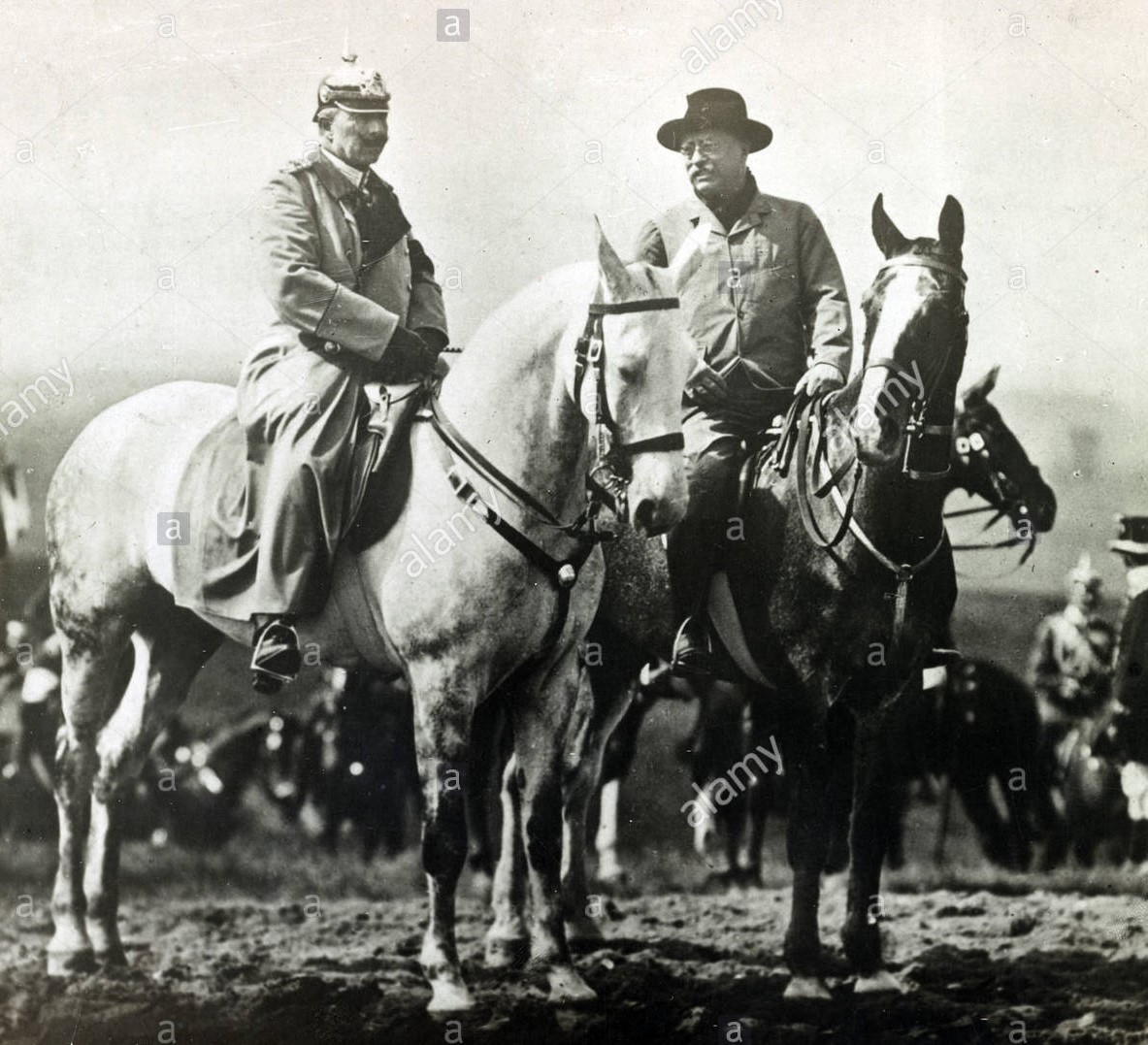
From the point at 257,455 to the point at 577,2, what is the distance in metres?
2.21

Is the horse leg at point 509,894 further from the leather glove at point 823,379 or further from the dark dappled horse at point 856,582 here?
the leather glove at point 823,379

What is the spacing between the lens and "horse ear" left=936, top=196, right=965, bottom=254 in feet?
18.5

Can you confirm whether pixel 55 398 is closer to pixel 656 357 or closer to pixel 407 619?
pixel 407 619

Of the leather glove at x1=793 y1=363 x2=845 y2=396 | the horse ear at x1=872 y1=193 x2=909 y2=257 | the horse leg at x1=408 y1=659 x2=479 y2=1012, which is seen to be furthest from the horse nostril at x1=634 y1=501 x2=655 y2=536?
the horse ear at x1=872 y1=193 x2=909 y2=257

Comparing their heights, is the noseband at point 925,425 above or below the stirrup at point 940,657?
above

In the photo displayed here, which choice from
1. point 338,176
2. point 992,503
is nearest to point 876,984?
point 992,503

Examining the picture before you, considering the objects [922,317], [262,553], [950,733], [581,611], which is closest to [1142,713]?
[950,733]

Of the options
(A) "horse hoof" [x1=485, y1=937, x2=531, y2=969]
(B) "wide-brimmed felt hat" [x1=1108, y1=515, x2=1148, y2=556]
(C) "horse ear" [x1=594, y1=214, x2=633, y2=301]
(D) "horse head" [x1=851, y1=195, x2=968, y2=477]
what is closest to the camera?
(C) "horse ear" [x1=594, y1=214, x2=633, y2=301]

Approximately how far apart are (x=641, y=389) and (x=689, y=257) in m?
1.05

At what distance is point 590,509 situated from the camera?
5.15 meters

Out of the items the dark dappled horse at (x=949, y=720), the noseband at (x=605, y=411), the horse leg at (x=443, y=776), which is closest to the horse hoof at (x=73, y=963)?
the horse leg at (x=443, y=776)

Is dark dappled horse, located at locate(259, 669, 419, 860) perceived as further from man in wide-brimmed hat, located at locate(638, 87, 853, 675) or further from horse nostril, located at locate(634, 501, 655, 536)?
horse nostril, located at locate(634, 501, 655, 536)

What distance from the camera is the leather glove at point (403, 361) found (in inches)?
213

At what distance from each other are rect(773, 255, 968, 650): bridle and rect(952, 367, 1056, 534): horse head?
0.29 metres
